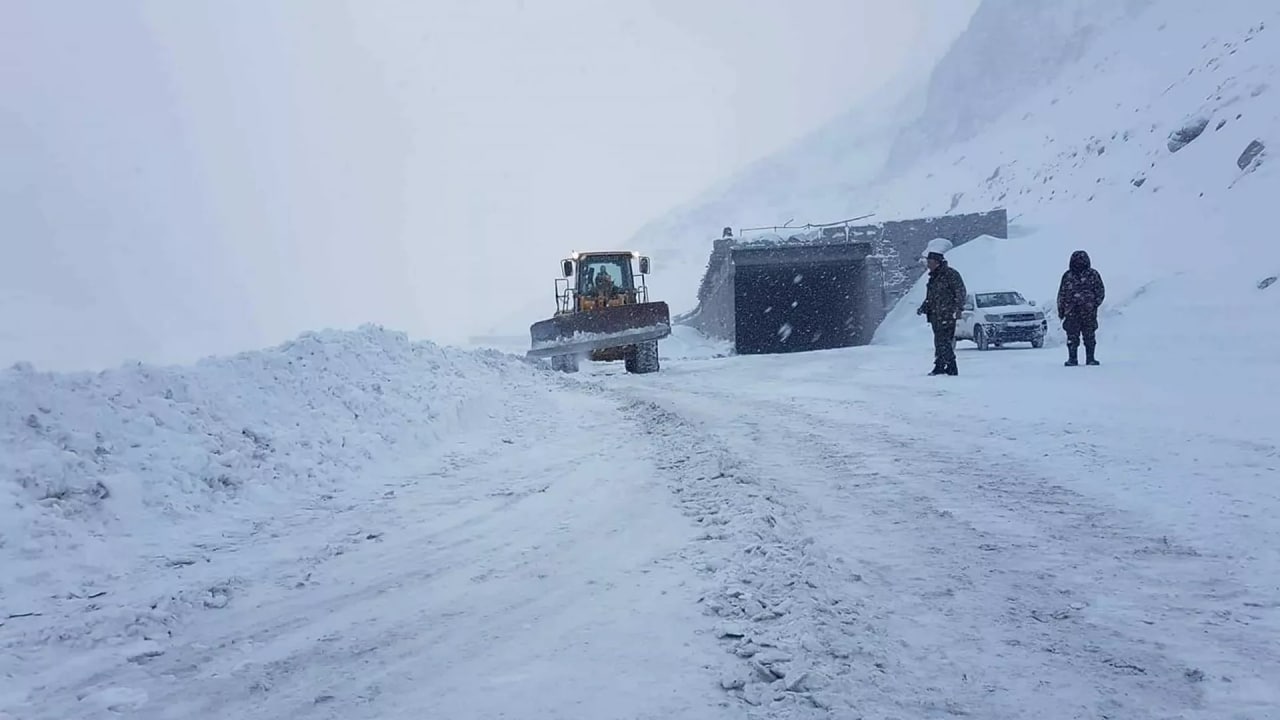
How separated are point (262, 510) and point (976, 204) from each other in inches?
1787

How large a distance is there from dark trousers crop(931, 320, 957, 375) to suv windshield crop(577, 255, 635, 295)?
33.1 ft

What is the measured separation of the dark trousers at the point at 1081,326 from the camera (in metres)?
13.0

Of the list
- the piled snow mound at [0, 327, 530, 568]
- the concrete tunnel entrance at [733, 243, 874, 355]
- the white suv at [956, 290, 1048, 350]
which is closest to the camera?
the piled snow mound at [0, 327, 530, 568]

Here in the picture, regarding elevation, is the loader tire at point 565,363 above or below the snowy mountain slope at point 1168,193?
below

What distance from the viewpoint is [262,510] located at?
5789 millimetres

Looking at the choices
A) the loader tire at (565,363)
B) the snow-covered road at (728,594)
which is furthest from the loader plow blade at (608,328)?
the snow-covered road at (728,594)

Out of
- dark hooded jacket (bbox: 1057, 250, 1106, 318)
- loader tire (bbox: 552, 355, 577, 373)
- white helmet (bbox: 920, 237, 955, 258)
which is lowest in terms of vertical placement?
loader tire (bbox: 552, 355, 577, 373)

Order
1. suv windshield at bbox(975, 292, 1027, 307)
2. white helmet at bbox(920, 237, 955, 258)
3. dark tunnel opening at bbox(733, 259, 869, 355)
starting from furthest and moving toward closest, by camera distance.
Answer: dark tunnel opening at bbox(733, 259, 869, 355) → white helmet at bbox(920, 237, 955, 258) → suv windshield at bbox(975, 292, 1027, 307)

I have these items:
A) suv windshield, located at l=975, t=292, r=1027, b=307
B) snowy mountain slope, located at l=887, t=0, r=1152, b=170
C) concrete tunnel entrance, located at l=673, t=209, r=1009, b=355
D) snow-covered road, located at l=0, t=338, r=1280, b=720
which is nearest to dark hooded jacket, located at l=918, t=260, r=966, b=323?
snow-covered road, located at l=0, t=338, r=1280, b=720

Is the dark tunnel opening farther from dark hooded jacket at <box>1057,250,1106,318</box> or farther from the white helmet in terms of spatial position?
dark hooded jacket at <box>1057,250,1106,318</box>

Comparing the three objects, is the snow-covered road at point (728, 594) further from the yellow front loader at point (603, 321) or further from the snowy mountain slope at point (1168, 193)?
the yellow front loader at point (603, 321)

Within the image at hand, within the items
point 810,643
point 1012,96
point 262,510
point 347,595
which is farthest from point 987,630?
point 1012,96

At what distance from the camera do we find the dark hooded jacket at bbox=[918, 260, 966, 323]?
13252 mm

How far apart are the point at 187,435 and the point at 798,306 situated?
2883cm
